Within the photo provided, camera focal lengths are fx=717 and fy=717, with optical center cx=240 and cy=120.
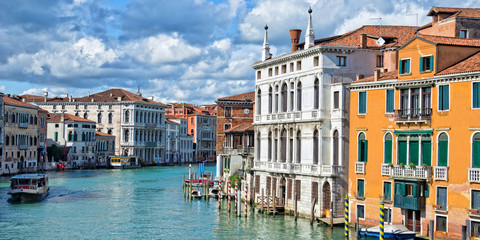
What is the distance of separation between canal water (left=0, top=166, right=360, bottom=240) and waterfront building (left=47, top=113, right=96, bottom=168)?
2999 cm

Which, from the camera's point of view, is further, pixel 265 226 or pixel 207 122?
pixel 207 122

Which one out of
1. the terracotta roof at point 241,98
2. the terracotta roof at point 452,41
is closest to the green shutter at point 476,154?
the terracotta roof at point 452,41

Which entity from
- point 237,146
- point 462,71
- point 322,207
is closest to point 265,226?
point 322,207

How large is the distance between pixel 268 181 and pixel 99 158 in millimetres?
47083

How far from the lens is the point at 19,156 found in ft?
182

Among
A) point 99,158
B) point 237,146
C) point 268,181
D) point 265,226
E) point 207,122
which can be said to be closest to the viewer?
point 265,226

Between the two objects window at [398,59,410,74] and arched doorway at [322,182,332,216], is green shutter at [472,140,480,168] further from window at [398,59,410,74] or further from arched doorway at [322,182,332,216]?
arched doorway at [322,182,332,216]

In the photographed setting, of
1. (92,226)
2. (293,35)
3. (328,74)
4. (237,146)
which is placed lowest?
(92,226)

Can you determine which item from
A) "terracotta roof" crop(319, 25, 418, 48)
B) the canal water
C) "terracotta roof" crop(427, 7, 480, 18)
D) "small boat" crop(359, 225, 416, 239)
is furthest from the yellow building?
"terracotta roof" crop(319, 25, 418, 48)

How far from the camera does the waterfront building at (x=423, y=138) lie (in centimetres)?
1820

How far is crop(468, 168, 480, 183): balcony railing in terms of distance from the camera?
58.4 ft

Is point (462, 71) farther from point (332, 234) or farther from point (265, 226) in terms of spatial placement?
point (265, 226)

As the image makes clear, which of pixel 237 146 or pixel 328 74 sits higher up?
pixel 328 74

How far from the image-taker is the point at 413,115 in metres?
19.9
